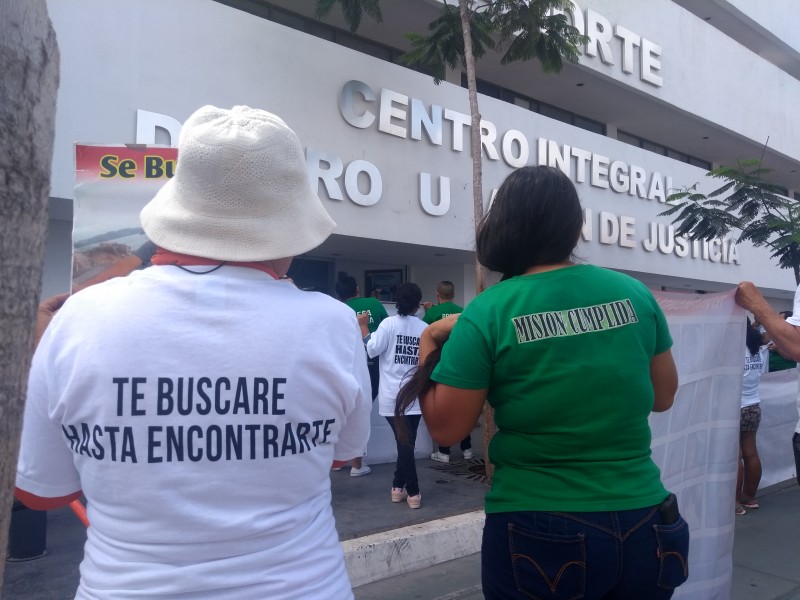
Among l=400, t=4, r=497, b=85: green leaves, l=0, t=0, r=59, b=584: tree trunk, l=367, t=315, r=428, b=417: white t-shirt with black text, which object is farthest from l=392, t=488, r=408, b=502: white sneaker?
l=0, t=0, r=59, b=584: tree trunk

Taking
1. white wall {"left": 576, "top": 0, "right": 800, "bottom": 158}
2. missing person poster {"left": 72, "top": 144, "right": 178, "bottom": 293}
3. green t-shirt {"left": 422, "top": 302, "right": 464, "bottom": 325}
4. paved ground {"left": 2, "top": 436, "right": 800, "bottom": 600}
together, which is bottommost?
paved ground {"left": 2, "top": 436, "right": 800, "bottom": 600}

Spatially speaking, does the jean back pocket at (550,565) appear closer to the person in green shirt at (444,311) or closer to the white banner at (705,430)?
the white banner at (705,430)

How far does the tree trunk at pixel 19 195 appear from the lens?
907 mm

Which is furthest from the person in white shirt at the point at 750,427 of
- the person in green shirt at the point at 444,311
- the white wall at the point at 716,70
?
the white wall at the point at 716,70

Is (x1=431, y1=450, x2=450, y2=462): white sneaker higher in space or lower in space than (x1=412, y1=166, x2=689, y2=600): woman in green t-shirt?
lower

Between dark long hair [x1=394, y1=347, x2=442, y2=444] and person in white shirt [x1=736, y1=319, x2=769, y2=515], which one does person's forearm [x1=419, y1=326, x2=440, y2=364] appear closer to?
dark long hair [x1=394, y1=347, x2=442, y2=444]

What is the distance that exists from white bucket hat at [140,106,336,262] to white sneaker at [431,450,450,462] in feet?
20.9

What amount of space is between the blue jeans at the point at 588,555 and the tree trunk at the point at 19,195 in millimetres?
1201

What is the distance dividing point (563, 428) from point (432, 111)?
8.46 metres

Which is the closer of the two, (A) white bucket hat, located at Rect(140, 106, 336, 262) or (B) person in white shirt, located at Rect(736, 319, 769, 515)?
(A) white bucket hat, located at Rect(140, 106, 336, 262)

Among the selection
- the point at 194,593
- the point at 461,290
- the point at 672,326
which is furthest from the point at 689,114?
the point at 194,593

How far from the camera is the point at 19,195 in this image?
0.92 m

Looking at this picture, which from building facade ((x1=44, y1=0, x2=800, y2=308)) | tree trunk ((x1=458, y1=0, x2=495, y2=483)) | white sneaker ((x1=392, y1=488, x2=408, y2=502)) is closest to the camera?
white sneaker ((x1=392, y1=488, x2=408, y2=502))

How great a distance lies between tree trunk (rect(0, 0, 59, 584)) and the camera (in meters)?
0.91
